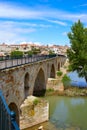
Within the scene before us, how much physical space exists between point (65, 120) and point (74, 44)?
1342cm

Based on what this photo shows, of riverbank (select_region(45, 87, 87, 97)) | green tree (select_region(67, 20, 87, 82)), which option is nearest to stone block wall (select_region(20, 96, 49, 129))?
riverbank (select_region(45, 87, 87, 97))

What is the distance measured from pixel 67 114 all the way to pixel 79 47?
450 inches

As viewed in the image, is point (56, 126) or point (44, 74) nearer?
point (56, 126)

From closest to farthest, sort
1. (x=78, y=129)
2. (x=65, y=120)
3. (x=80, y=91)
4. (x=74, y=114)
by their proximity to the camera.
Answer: (x=78, y=129) < (x=65, y=120) < (x=74, y=114) < (x=80, y=91)

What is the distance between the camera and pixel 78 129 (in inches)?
641

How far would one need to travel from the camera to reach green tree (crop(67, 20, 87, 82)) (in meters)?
29.6

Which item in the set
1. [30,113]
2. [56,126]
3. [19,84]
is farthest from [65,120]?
[19,84]

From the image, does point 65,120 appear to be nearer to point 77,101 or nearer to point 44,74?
point 77,101

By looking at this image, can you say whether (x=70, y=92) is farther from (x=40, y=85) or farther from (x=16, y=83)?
(x=16, y=83)

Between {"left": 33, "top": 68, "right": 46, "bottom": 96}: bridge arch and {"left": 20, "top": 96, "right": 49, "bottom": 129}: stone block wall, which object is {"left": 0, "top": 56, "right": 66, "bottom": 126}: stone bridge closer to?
{"left": 20, "top": 96, "right": 49, "bottom": 129}: stone block wall

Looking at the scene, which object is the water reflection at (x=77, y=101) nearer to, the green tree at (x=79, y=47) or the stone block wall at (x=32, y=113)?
the green tree at (x=79, y=47)

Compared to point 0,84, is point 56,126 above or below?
below

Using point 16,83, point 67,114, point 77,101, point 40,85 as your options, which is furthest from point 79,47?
point 16,83

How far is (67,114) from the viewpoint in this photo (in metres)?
20.4
